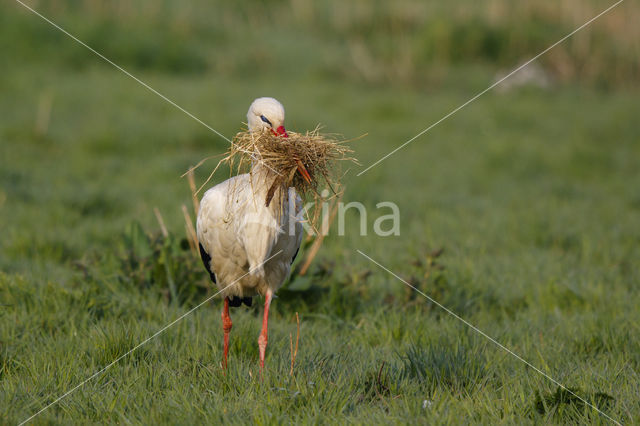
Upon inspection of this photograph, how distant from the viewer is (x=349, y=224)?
Answer: 625cm

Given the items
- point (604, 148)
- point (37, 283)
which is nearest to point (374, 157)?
point (604, 148)

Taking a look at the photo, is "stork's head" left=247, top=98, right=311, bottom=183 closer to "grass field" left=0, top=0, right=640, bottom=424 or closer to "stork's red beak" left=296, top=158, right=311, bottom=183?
"stork's red beak" left=296, top=158, right=311, bottom=183

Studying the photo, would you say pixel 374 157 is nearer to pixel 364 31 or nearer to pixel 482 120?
pixel 482 120

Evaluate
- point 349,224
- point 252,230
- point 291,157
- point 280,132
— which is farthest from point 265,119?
point 349,224

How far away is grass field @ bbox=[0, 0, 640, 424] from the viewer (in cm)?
303

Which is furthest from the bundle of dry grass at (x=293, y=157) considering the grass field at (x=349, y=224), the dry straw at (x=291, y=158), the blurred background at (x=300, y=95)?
the blurred background at (x=300, y=95)

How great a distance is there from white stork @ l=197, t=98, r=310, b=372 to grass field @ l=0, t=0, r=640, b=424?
314 millimetres

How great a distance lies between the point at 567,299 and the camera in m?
4.60

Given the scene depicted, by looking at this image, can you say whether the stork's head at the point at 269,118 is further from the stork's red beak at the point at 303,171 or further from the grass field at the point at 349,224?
the grass field at the point at 349,224

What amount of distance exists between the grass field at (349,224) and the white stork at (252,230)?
314 millimetres

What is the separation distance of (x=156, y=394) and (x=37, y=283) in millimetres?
1622

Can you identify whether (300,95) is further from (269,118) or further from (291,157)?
(291,157)

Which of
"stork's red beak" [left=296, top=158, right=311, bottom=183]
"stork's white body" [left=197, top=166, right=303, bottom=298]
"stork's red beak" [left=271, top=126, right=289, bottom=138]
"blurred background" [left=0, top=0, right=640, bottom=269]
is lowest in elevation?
"stork's white body" [left=197, top=166, right=303, bottom=298]

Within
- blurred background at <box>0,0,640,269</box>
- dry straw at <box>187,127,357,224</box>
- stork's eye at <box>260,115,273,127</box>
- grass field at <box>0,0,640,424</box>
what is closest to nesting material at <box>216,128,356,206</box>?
dry straw at <box>187,127,357,224</box>
